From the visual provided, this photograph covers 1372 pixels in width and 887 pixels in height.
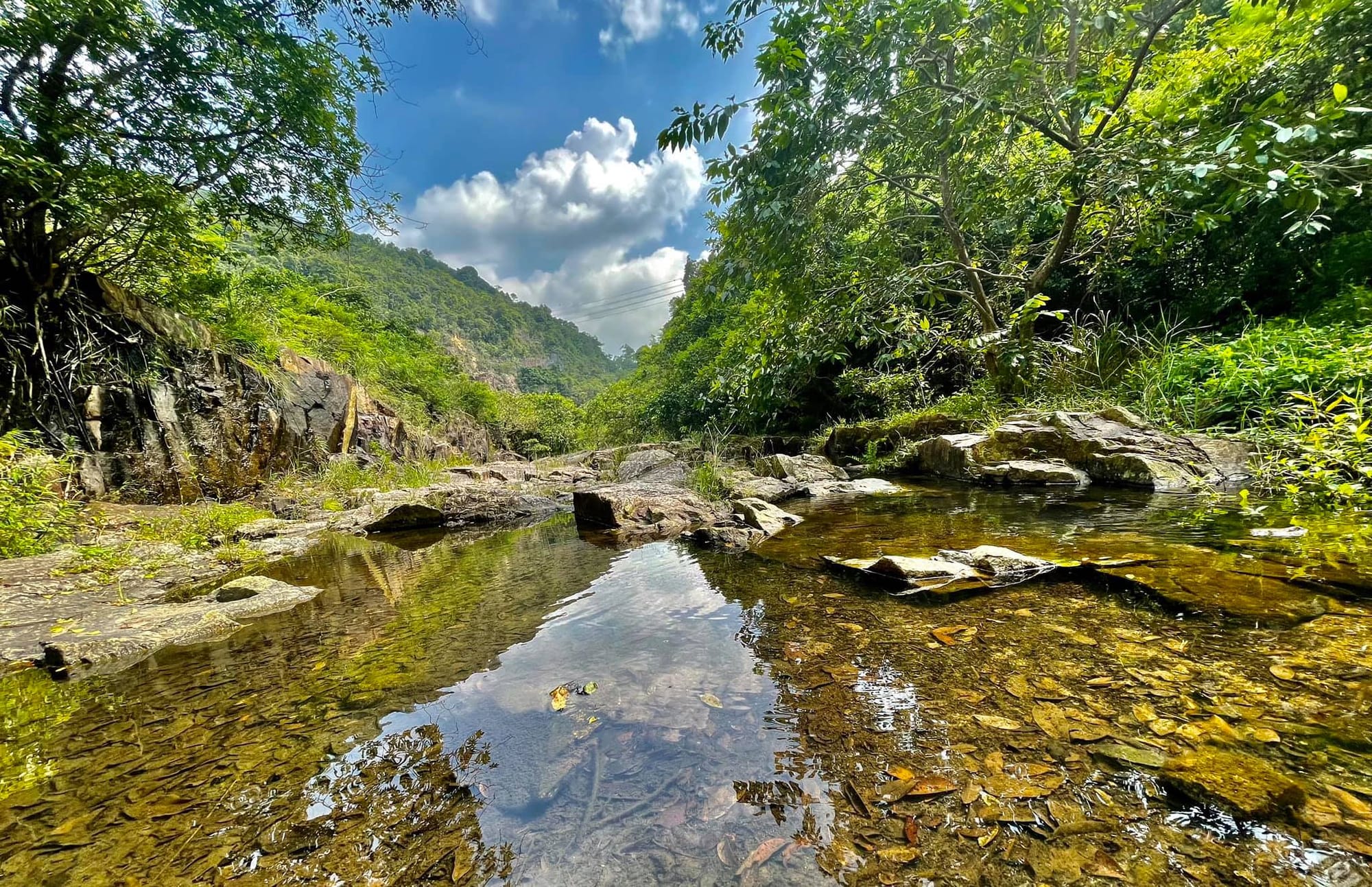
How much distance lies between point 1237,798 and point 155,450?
439 inches

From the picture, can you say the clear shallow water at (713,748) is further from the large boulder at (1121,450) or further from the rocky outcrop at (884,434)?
the rocky outcrop at (884,434)

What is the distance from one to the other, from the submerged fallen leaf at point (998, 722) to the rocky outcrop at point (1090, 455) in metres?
4.26

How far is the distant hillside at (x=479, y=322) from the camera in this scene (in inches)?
1994

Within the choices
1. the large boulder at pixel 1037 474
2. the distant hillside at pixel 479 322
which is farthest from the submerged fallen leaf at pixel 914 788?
the distant hillside at pixel 479 322

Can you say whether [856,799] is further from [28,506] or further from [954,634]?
[28,506]

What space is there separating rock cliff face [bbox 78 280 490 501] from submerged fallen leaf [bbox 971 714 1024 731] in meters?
9.87

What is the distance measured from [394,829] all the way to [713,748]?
0.94 metres

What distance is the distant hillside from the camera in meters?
50.7

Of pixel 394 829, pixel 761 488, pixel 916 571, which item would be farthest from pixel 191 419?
pixel 916 571

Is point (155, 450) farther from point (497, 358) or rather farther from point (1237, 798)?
point (497, 358)

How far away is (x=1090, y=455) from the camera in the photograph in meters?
5.38

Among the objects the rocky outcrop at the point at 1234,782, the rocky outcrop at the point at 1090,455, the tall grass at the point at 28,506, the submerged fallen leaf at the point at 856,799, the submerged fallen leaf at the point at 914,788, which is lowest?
the submerged fallen leaf at the point at 856,799

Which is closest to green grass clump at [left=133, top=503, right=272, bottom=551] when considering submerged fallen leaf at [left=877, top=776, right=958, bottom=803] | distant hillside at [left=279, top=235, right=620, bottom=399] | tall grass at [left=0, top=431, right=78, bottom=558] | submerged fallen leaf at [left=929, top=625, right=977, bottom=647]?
tall grass at [left=0, top=431, right=78, bottom=558]

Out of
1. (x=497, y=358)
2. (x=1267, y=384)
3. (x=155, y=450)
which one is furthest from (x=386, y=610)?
(x=497, y=358)
